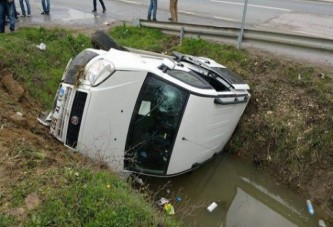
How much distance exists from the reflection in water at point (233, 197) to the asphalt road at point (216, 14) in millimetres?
5161

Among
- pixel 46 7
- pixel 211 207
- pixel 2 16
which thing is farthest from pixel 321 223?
pixel 46 7

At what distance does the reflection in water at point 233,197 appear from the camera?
6.71 metres

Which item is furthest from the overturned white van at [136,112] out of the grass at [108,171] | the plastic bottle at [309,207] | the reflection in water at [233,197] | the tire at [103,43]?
the plastic bottle at [309,207]

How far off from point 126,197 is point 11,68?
5.10 m

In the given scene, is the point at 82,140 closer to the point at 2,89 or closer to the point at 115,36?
the point at 2,89

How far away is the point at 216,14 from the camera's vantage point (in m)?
13.2

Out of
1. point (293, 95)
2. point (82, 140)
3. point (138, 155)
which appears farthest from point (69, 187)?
point (293, 95)

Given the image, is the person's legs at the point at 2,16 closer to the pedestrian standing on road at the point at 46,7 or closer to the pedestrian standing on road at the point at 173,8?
the pedestrian standing on road at the point at 46,7

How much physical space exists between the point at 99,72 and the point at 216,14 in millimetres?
8463

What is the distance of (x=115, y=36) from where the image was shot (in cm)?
1069

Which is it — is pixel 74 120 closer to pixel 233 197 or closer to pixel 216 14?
pixel 233 197

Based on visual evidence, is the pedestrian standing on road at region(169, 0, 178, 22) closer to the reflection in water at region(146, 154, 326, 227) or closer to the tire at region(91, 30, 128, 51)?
the tire at region(91, 30, 128, 51)

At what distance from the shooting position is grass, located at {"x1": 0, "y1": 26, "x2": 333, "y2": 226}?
427 centimetres

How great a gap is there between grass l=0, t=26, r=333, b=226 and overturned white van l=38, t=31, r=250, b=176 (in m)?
0.48
